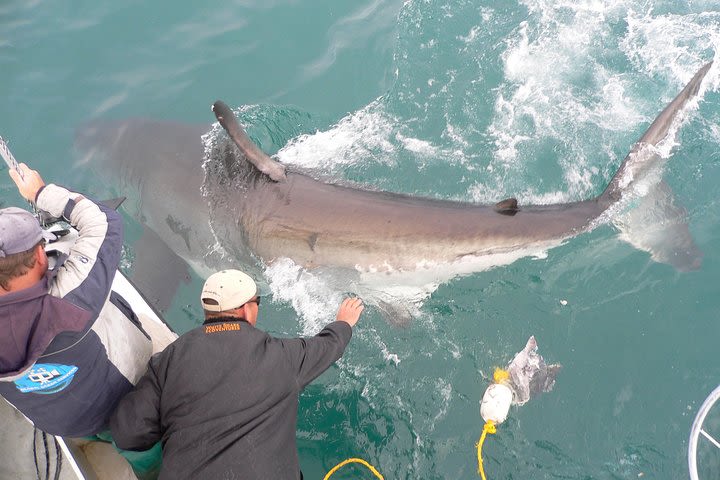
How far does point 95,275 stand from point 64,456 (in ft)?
4.34

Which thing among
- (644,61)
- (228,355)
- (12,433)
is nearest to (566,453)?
(228,355)

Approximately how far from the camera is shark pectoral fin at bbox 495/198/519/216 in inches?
164

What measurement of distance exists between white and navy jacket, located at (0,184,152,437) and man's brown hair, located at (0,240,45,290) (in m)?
0.07

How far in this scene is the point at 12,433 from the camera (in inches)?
129

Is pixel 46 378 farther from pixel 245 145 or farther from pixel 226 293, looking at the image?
pixel 245 145

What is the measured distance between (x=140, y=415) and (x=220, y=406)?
1.49ft

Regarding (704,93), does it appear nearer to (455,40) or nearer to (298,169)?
(455,40)

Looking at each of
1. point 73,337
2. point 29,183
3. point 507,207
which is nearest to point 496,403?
point 507,207

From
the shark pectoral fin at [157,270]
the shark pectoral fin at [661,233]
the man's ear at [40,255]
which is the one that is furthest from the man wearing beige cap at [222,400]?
the shark pectoral fin at [661,233]

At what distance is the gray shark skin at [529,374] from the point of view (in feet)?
13.4

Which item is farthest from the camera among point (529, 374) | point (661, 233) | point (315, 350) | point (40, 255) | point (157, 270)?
point (157, 270)

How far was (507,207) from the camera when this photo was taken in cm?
421

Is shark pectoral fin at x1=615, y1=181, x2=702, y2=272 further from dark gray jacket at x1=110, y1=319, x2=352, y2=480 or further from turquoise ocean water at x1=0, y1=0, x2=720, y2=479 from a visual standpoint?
dark gray jacket at x1=110, y1=319, x2=352, y2=480

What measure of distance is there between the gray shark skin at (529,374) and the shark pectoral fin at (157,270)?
316 cm
